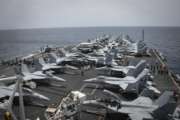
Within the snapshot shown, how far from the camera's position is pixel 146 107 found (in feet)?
71.5

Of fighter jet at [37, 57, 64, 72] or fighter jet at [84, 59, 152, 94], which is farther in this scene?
fighter jet at [37, 57, 64, 72]

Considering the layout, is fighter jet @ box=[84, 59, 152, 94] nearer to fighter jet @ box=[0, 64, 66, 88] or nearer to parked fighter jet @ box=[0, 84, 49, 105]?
fighter jet @ box=[0, 64, 66, 88]

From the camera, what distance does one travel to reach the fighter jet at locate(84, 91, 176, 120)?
65.3 feet

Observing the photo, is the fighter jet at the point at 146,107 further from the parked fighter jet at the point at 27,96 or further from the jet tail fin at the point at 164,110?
the parked fighter jet at the point at 27,96

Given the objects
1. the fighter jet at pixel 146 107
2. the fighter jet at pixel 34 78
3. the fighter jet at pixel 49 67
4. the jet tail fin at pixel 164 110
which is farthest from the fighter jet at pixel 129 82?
the fighter jet at pixel 49 67

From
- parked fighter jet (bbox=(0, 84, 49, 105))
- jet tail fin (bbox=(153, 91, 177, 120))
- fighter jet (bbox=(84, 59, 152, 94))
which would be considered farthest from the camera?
fighter jet (bbox=(84, 59, 152, 94))

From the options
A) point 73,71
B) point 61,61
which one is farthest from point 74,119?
point 61,61

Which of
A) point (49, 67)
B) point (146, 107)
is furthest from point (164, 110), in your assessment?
point (49, 67)

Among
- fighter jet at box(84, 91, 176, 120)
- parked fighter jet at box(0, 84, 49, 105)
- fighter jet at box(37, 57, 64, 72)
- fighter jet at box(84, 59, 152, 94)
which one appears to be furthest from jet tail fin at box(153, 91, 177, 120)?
fighter jet at box(37, 57, 64, 72)

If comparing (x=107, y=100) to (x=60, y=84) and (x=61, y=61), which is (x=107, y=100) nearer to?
(x=60, y=84)

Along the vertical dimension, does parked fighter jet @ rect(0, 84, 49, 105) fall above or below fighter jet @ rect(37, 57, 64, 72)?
below

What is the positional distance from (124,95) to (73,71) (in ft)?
58.5

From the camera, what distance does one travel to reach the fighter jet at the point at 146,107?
65.3ft

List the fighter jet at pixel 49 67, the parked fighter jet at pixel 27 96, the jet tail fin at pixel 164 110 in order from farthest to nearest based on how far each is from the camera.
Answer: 1. the fighter jet at pixel 49 67
2. the parked fighter jet at pixel 27 96
3. the jet tail fin at pixel 164 110
